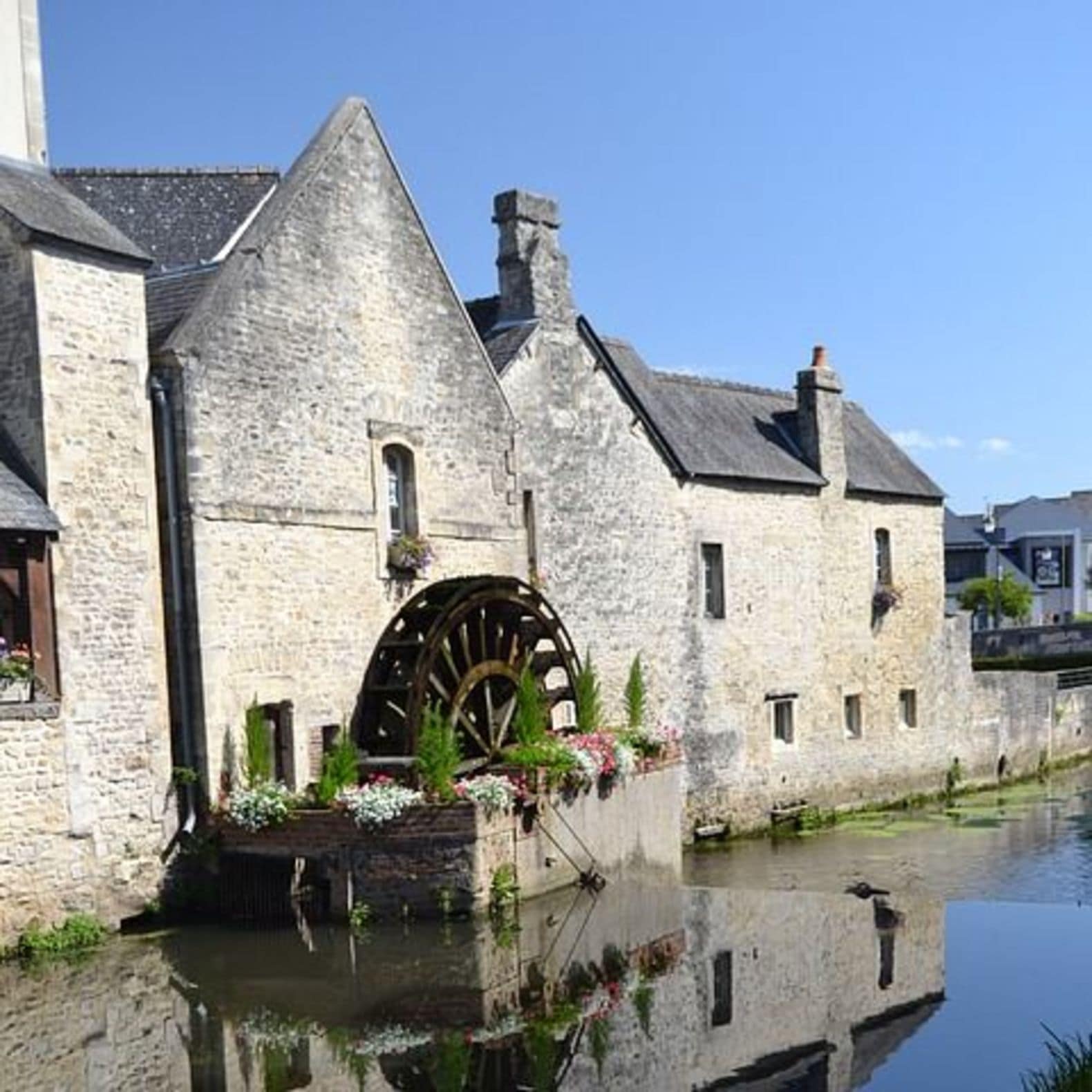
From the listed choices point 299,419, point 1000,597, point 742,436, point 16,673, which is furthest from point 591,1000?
point 1000,597

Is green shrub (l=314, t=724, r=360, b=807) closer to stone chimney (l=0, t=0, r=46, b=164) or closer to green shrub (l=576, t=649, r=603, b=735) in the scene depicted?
green shrub (l=576, t=649, r=603, b=735)

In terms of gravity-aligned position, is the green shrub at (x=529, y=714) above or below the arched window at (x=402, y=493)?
below

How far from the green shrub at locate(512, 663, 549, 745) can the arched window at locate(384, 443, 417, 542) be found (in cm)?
A: 214

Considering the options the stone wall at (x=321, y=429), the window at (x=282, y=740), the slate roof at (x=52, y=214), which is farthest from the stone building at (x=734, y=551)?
the slate roof at (x=52, y=214)

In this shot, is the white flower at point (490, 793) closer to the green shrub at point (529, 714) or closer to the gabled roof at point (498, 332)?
the green shrub at point (529, 714)

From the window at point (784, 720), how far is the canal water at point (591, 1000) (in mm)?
7323

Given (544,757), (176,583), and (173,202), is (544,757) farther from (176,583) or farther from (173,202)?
(173,202)

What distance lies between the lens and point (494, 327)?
61.1 feet

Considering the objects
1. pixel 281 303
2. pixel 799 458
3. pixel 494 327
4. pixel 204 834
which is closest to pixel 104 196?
pixel 281 303

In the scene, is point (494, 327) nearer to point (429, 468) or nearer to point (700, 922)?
point (429, 468)

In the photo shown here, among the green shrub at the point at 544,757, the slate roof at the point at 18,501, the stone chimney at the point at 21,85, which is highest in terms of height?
the stone chimney at the point at 21,85

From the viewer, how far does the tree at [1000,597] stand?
156 ft

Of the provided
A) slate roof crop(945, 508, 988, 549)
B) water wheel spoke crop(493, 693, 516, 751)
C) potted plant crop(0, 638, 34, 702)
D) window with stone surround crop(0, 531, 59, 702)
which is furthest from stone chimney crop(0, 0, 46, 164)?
slate roof crop(945, 508, 988, 549)

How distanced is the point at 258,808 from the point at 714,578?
384 inches
